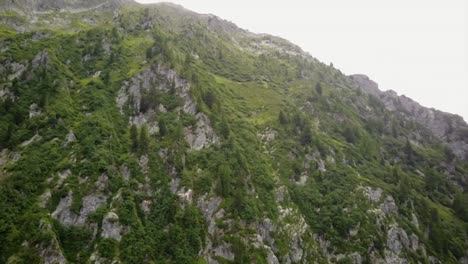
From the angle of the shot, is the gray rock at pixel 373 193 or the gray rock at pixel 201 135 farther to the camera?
the gray rock at pixel 373 193

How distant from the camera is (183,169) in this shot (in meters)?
79.6

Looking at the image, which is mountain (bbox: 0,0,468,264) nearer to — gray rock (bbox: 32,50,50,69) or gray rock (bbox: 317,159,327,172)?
gray rock (bbox: 32,50,50,69)

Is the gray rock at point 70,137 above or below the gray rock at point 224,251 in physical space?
above

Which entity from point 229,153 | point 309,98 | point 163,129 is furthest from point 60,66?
point 309,98

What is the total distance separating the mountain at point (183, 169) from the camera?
6131cm

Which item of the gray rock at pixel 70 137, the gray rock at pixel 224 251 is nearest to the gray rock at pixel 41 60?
the gray rock at pixel 70 137

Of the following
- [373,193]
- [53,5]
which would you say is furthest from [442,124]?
[53,5]

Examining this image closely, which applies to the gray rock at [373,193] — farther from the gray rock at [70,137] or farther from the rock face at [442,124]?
the rock face at [442,124]

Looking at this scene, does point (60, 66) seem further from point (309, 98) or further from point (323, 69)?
point (323, 69)

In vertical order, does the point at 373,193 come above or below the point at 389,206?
above

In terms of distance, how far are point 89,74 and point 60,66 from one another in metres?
8.45

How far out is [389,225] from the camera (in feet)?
280

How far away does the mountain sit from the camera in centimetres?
6131

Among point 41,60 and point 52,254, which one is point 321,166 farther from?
point 41,60
